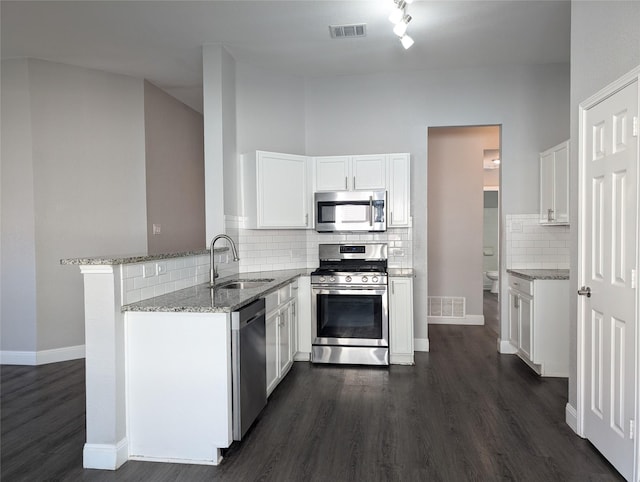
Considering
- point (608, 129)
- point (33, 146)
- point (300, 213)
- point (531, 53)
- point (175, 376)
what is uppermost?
point (531, 53)

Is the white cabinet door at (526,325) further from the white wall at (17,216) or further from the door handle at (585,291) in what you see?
the white wall at (17,216)

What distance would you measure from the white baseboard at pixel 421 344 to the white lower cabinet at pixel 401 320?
0.48 m

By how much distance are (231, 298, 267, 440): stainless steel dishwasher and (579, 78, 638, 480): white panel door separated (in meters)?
2.07

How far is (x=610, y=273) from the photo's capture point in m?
2.33

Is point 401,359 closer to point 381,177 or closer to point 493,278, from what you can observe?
point 381,177

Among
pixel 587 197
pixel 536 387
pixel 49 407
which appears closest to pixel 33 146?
pixel 49 407

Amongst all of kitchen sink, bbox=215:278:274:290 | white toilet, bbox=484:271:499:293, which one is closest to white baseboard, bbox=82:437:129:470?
kitchen sink, bbox=215:278:274:290

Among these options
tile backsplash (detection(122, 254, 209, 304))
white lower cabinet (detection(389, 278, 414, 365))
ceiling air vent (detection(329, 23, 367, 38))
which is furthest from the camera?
white lower cabinet (detection(389, 278, 414, 365))

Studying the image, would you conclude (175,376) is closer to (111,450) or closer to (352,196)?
(111,450)

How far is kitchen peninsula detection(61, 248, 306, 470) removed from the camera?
233 centimetres

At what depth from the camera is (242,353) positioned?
2506mm

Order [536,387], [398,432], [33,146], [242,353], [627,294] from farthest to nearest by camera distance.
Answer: [33,146] → [536,387] → [398,432] → [242,353] → [627,294]

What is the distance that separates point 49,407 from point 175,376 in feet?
4.92

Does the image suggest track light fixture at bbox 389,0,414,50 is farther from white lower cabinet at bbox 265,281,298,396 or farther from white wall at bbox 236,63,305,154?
white lower cabinet at bbox 265,281,298,396
